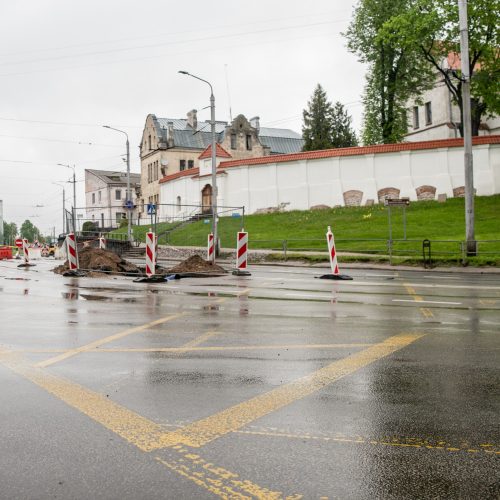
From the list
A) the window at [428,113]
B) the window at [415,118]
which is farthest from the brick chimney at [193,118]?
A: the window at [428,113]

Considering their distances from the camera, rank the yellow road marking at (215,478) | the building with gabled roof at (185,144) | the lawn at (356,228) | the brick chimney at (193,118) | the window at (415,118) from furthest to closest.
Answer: the brick chimney at (193,118) < the building with gabled roof at (185,144) < the window at (415,118) < the lawn at (356,228) < the yellow road marking at (215,478)

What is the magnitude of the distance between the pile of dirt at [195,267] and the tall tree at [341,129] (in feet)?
182

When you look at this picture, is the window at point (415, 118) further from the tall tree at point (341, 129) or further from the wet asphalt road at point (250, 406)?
the wet asphalt road at point (250, 406)

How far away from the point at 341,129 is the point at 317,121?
11.1 feet

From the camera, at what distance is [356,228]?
38.8 metres

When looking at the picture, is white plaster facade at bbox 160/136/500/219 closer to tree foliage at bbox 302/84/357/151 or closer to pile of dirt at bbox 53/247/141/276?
pile of dirt at bbox 53/247/141/276

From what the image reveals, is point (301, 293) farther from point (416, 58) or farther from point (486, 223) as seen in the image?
point (416, 58)

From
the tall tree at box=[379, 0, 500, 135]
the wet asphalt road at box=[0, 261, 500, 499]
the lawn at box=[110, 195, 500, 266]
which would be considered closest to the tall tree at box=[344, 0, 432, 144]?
the tall tree at box=[379, 0, 500, 135]

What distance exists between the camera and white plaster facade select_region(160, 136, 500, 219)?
4400 cm

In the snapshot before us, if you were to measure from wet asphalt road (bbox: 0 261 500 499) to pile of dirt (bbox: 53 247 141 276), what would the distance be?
11.6 m

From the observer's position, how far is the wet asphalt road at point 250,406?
331 centimetres

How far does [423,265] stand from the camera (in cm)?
2417

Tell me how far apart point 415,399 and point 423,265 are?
794 inches

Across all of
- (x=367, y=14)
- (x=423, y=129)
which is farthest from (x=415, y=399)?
(x=423, y=129)
